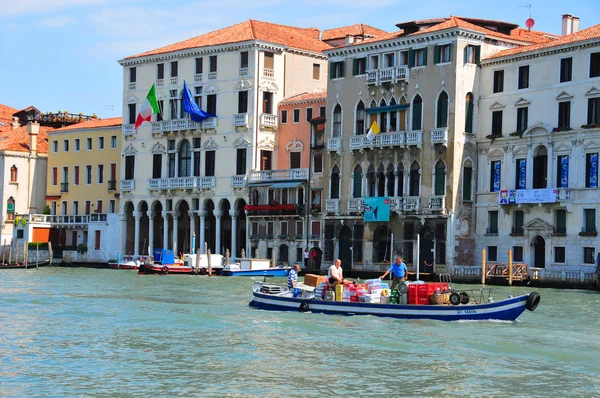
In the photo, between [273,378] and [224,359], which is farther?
[224,359]

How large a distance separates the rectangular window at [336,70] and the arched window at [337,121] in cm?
137

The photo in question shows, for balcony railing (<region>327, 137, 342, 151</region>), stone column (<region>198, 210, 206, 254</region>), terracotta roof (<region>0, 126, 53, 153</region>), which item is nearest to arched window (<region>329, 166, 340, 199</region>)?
balcony railing (<region>327, 137, 342, 151</region>)

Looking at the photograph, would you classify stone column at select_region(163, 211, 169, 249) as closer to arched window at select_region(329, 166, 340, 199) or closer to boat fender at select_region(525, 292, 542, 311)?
arched window at select_region(329, 166, 340, 199)

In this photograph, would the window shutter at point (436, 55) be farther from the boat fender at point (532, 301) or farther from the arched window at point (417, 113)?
the boat fender at point (532, 301)

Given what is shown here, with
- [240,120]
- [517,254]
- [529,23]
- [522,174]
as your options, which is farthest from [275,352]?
[240,120]

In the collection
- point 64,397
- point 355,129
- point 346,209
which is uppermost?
point 355,129

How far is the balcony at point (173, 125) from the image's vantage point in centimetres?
6084

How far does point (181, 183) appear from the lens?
6131 cm

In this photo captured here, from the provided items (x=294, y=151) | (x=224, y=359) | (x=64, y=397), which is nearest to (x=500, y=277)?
(x=294, y=151)

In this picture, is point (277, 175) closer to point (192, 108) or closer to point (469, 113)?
point (192, 108)

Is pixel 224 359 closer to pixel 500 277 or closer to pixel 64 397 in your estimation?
pixel 64 397

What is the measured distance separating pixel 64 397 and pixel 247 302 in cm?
1589

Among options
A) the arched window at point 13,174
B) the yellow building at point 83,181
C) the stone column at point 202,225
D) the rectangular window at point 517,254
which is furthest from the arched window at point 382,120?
the arched window at point 13,174

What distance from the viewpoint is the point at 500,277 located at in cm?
4459
